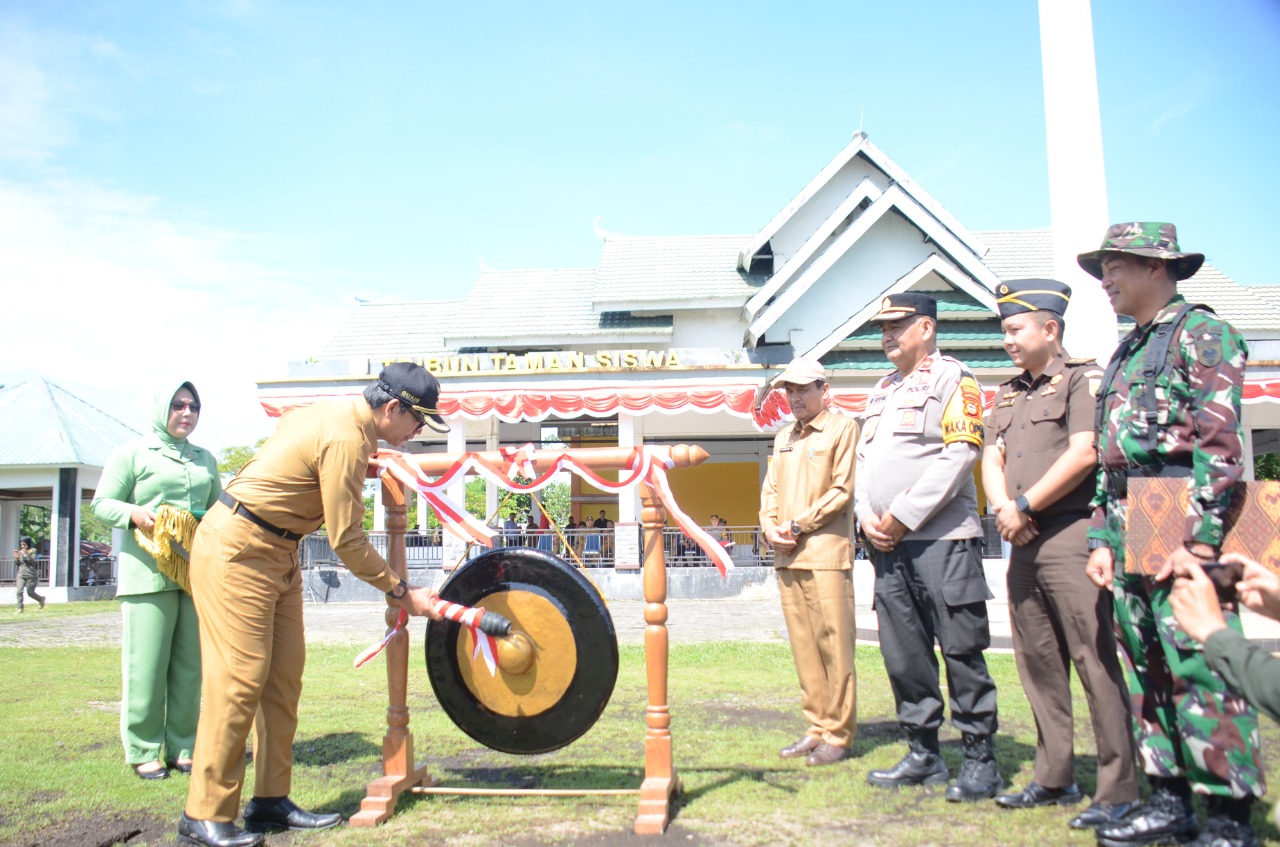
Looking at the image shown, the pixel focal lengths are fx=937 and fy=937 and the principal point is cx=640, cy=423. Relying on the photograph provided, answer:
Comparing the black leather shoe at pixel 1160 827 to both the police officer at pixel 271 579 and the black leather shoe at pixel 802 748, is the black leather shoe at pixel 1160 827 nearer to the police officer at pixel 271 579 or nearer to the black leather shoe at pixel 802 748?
the black leather shoe at pixel 802 748

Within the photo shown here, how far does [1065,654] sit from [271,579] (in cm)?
328

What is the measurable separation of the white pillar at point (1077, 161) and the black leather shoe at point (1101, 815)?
737 centimetres

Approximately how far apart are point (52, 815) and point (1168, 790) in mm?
4409

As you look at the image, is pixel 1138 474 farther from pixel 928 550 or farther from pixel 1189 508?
pixel 928 550

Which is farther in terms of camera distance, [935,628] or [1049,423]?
[935,628]

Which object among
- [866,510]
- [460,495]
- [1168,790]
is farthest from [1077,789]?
[460,495]

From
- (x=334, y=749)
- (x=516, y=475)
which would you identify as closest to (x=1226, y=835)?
Result: (x=516, y=475)

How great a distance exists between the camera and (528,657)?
4137mm

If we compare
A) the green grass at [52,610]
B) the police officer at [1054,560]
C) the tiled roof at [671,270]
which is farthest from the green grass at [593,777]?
the tiled roof at [671,270]

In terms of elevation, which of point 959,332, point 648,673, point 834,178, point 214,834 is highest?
point 834,178

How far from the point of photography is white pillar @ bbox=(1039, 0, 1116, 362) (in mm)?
10016

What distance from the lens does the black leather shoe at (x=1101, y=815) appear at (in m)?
3.45

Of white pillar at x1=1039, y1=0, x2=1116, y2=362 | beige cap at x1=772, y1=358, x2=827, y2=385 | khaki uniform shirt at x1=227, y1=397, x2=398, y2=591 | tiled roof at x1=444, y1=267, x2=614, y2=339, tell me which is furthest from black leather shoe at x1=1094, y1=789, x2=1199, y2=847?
tiled roof at x1=444, y1=267, x2=614, y2=339

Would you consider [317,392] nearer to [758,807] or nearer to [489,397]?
[489,397]
